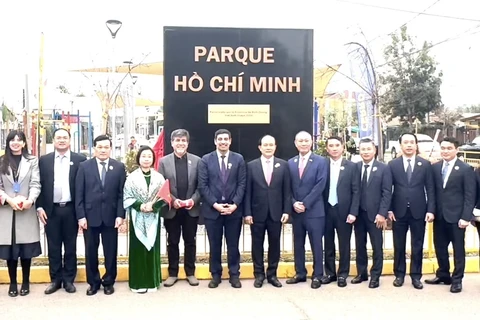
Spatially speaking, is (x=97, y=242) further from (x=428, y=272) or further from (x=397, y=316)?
(x=428, y=272)

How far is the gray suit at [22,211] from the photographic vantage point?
217 inches

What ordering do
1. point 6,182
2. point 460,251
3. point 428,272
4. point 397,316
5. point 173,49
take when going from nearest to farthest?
1. point 397,316
2. point 6,182
3. point 460,251
4. point 428,272
5. point 173,49

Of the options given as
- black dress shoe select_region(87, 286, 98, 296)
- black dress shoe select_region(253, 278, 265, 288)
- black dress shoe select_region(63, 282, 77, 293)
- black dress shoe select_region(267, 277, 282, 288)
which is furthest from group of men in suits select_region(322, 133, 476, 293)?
black dress shoe select_region(63, 282, 77, 293)

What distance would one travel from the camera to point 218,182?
5.93m

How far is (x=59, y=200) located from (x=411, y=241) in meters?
3.68

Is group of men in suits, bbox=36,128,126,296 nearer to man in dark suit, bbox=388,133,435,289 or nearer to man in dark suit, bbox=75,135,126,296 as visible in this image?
man in dark suit, bbox=75,135,126,296

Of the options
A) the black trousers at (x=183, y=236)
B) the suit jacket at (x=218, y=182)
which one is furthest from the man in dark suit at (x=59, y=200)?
the suit jacket at (x=218, y=182)

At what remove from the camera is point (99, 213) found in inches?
223

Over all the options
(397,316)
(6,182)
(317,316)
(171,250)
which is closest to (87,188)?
(6,182)

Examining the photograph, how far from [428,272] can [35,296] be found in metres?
4.38

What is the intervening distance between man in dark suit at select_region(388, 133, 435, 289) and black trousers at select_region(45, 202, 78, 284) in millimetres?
3280

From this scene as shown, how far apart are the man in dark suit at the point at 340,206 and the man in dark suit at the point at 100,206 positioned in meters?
2.19

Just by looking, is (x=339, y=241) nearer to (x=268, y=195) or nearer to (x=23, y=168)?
(x=268, y=195)

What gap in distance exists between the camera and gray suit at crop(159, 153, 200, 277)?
599cm
